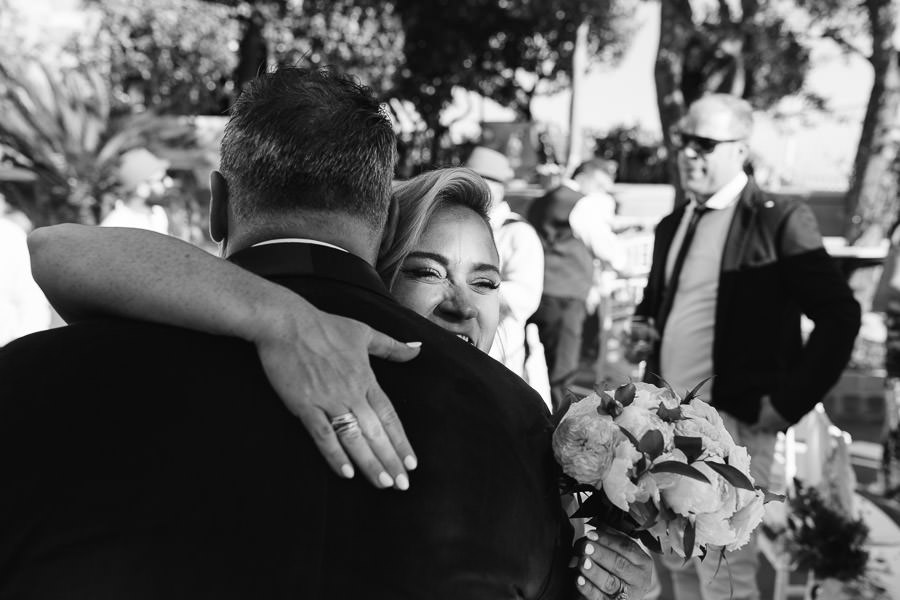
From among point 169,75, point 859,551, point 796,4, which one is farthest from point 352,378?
point 169,75

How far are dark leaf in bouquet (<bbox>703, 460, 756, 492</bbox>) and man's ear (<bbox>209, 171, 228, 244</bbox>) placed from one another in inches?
37.5

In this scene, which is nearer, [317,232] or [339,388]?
[339,388]

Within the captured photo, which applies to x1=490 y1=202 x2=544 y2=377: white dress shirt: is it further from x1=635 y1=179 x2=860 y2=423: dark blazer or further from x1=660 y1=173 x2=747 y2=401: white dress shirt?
x1=635 y1=179 x2=860 y2=423: dark blazer

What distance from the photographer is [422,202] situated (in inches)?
94.0

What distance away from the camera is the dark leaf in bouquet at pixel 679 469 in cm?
154

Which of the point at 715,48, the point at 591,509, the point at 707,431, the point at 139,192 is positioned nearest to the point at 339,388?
the point at 591,509

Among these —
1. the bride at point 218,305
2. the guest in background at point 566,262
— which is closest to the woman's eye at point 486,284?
the bride at point 218,305

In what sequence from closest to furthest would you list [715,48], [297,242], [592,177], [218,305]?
[218,305], [297,242], [592,177], [715,48]

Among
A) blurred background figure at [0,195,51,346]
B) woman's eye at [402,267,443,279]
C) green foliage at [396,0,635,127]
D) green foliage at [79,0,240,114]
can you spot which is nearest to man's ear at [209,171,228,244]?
woman's eye at [402,267,443,279]

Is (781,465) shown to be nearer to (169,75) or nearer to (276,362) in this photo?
(276,362)

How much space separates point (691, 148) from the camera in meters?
4.06

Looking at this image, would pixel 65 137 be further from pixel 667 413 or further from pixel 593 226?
pixel 667 413

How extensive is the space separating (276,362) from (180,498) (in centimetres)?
22

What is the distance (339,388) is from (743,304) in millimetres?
2945
